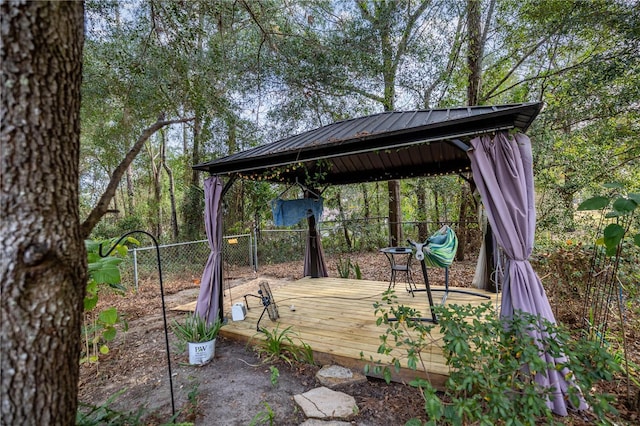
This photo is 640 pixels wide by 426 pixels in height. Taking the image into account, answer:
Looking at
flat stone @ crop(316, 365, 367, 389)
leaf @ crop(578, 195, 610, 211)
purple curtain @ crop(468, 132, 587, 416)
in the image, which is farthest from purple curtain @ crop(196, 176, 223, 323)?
leaf @ crop(578, 195, 610, 211)

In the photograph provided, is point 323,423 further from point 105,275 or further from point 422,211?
point 422,211

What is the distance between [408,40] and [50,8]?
6.52 m

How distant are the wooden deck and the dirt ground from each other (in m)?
0.18

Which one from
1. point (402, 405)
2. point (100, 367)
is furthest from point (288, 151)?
point (100, 367)

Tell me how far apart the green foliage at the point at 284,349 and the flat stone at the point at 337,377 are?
24cm

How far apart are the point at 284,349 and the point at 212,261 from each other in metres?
1.39

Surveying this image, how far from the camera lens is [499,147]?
7.54 ft

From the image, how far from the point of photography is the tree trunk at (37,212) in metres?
0.96

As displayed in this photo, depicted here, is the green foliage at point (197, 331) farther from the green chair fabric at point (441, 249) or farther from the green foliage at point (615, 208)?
the green foliage at point (615, 208)

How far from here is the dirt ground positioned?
1.99m

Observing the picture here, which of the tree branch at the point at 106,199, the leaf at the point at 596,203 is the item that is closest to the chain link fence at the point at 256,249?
the tree branch at the point at 106,199

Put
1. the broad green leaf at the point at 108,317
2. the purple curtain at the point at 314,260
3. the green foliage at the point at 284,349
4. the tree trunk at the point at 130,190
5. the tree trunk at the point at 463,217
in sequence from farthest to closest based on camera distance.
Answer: the tree trunk at the point at 130,190, the tree trunk at the point at 463,217, the purple curtain at the point at 314,260, the green foliage at the point at 284,349, the broad green leaf at the point at 108,317

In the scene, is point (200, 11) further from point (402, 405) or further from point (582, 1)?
point (582, 1)

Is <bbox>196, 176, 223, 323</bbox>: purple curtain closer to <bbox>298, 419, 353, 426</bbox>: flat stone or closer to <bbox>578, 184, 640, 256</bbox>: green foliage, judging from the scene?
<bbox>298, 419, 353, 426</bbox>: flat stone
